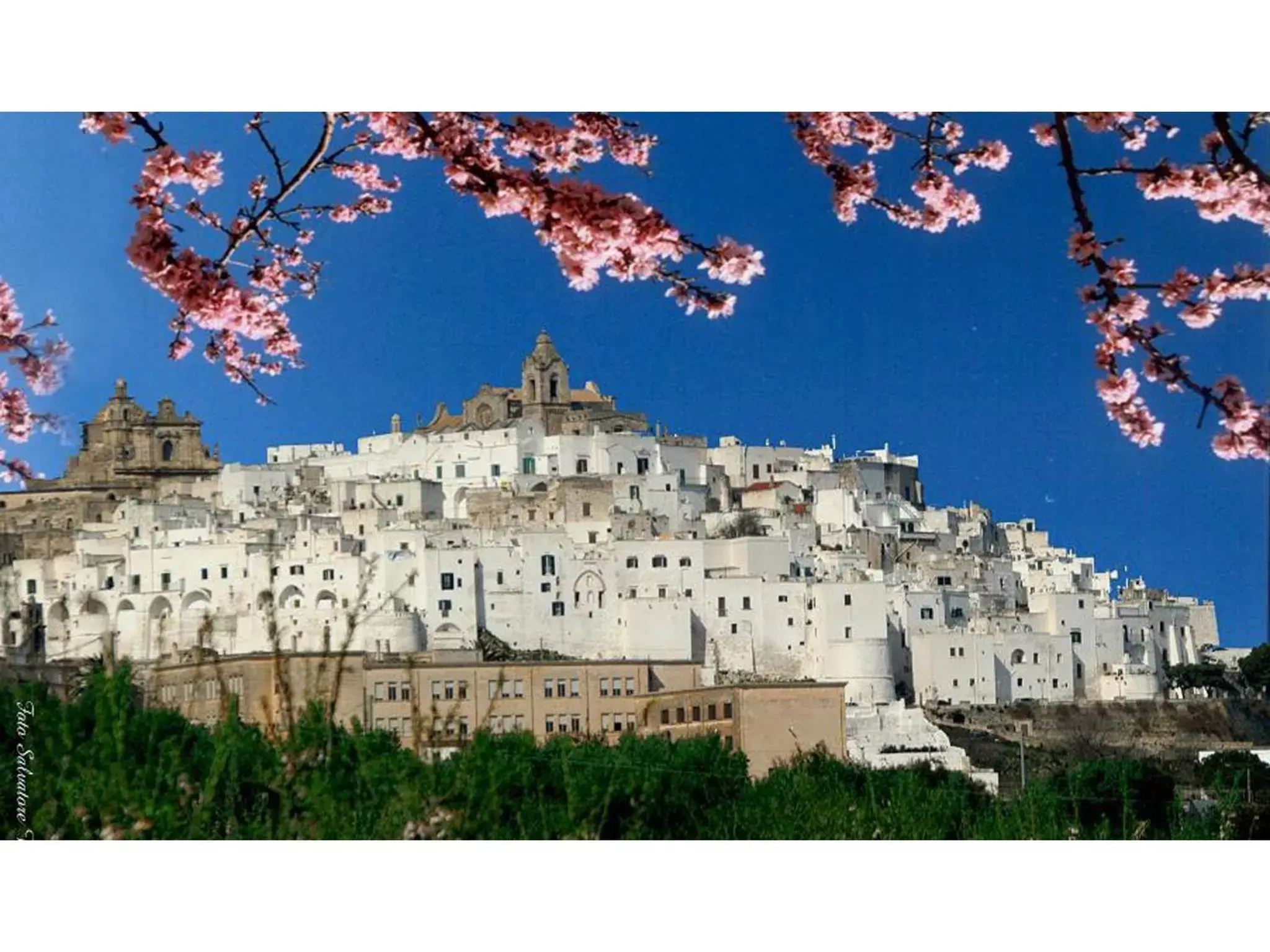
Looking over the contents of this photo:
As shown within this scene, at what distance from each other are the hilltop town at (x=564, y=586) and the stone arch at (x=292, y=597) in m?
0.04

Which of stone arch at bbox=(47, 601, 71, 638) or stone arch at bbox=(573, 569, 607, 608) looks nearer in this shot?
stone arch at bbox=(47, 601, 71, 638)

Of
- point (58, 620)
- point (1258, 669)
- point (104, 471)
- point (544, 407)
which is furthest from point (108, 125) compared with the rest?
point (1258, 669)

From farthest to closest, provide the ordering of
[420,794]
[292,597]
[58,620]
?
[292,597]
[58,620]
[420,794]

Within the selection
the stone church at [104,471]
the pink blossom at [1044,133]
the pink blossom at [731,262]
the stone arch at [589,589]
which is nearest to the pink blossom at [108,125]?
the stone church at [104,471]

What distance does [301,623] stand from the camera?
11859 mm

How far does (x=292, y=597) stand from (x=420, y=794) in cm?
456

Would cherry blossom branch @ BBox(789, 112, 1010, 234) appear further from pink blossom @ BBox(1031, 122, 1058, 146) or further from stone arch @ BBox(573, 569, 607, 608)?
stone arch @ BBox(573, 569, 607, 608)

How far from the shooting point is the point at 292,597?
469 inches

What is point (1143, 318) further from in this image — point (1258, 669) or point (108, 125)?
point (1258, 669)

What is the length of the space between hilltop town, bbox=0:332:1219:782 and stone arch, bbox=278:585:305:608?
4cm

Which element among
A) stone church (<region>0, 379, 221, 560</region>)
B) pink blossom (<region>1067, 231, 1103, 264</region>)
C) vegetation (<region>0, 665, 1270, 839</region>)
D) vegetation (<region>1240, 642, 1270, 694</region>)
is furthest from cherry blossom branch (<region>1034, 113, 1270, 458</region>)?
vegetation (<region>1240, 642, 1270, 694</region>)

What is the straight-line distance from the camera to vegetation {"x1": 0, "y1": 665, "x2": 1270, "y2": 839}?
7.42 m

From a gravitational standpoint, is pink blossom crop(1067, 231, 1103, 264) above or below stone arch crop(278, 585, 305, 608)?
above

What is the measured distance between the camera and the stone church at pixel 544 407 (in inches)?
394
